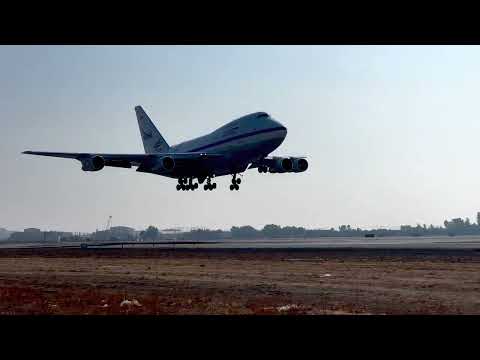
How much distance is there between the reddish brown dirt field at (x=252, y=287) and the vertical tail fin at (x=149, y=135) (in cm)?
4046

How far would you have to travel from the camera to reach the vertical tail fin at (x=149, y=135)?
7662cm

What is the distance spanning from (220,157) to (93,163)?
39.4 feet

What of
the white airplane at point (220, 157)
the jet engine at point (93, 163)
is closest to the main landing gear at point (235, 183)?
the white airplane at point (220, 157)

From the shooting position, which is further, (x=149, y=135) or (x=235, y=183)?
(x=149, y=135)

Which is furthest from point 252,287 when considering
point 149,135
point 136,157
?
point 149,135

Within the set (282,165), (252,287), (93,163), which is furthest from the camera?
(282,165)

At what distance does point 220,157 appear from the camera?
5388 centimetres

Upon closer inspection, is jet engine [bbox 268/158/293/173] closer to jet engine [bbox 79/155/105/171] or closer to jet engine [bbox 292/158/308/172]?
jet engine [bbox 292/158/308/172]

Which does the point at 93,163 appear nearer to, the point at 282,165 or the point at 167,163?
the point at 167,163

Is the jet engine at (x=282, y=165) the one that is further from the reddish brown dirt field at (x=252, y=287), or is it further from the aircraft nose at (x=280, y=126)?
the reddish brown dirt field at (x=252, y=287)

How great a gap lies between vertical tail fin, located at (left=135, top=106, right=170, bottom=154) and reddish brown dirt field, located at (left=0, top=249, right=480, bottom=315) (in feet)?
→ 133
